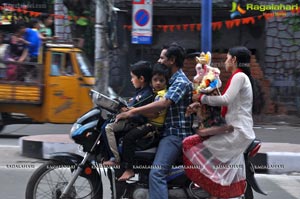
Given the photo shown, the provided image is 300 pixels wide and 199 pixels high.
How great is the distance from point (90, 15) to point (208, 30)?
6.57m

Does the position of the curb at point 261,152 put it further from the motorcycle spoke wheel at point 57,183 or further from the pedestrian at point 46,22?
the pedestrian at point 46,22

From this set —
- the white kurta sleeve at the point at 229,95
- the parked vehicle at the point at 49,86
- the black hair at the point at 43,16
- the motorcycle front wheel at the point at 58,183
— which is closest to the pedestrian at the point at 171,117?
the white kurta sleeve at the point at 229,95

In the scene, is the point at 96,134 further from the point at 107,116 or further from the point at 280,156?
the point at 280,156

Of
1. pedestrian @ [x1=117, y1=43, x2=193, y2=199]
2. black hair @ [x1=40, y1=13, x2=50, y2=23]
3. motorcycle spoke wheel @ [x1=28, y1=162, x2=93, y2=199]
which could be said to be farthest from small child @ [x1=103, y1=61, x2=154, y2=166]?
black hair @ [x1=40, y1=13, x2=50, y2=23]

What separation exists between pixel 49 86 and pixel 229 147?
6540 mm

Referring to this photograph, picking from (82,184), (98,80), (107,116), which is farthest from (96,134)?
(98,80)

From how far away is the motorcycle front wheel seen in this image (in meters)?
4.55

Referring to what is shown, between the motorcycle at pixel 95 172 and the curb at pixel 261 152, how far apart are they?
205 cm

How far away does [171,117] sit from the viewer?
4.39m

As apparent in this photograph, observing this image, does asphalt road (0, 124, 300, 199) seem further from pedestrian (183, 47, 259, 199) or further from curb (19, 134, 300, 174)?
pedestrian (183, 47, 259, 199)

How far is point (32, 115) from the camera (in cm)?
1044

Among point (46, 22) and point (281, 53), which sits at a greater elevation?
point (46, 22)

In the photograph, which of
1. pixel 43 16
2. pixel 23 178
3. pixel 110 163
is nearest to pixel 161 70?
pixel 110 163

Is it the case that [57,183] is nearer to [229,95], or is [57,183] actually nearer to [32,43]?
[229,95]
